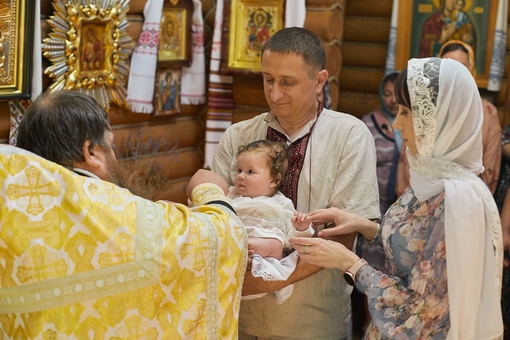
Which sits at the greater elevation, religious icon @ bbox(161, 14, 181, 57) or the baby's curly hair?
religious icon @ bbox(161, 14, 181, 57)

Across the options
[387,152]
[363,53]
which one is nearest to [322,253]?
[387,152]

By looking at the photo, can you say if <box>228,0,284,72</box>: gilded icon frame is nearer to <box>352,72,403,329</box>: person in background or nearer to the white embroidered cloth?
the white embroidered cloth

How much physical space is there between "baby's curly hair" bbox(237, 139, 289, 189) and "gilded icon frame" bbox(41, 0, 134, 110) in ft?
5.59

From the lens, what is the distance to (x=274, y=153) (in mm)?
2723

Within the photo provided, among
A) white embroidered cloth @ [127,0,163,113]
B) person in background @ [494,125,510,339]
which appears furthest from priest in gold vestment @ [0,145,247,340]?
white embroidered cloth @ [127,0,163,113]

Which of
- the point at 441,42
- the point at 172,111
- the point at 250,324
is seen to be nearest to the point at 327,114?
the point at 250,324

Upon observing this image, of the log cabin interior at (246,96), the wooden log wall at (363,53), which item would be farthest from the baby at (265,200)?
the wooden log wall at (363,53)

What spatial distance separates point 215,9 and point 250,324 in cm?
316

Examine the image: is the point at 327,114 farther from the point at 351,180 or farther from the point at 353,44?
the point at 353,44

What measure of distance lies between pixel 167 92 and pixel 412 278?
3.10 meters

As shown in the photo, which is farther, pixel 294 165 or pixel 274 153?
pixel 294 165

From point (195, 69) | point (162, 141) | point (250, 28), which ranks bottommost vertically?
point (162, 141)

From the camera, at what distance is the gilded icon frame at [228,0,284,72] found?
194 inches

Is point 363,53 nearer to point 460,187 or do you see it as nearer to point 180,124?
point 180,124
